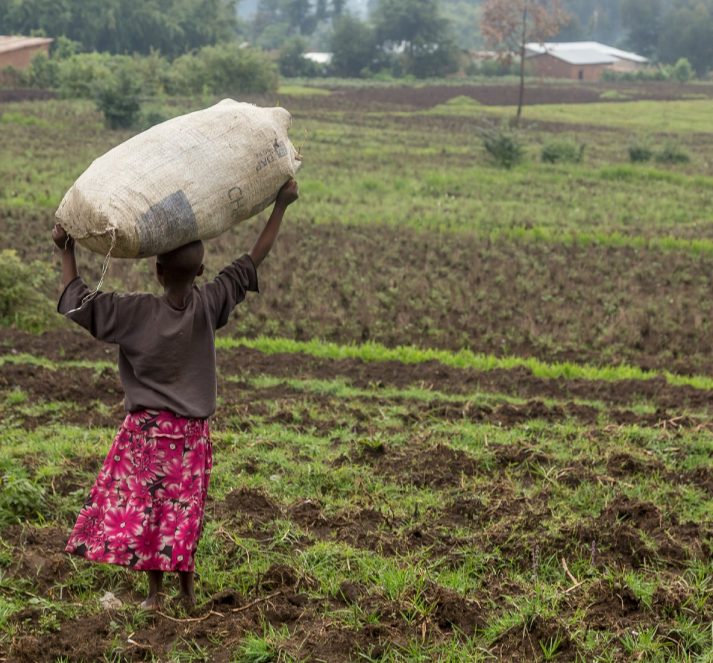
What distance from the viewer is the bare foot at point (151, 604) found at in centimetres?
400

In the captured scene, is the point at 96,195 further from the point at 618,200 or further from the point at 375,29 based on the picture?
the point at 375,29

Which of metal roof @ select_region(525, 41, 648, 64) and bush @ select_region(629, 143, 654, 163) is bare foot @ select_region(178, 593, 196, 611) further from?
metal roof @ select_region(525, 41, 648, 64)

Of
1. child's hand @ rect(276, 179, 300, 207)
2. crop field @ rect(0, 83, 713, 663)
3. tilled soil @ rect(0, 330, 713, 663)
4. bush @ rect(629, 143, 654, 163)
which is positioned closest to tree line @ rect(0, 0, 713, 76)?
bush @ rect(629, 143, 654, 163)

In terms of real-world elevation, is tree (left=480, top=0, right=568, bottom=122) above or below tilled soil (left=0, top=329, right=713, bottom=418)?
above

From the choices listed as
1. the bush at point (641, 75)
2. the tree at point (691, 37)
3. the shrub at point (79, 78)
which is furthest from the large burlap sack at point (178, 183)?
the tree at point (691, 37)

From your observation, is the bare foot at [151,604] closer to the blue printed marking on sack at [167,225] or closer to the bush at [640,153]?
the blue printed marking on sack at [167,225]

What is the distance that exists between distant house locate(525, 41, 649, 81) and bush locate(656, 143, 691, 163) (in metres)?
44.6

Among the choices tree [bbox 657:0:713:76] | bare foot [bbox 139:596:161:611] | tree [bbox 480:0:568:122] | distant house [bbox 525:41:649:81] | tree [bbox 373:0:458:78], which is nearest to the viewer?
bare foot [bbox 139:596:161:611]

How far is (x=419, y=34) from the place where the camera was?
6781cm

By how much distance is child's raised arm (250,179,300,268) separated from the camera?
414 centimetres

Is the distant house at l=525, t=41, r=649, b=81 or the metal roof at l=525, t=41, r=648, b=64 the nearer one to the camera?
the distant house at l=525, t=41, r=649, b=81

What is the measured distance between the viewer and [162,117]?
1176 inches

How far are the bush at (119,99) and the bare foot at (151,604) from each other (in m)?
26.6

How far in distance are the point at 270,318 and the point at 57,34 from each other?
56582mm
